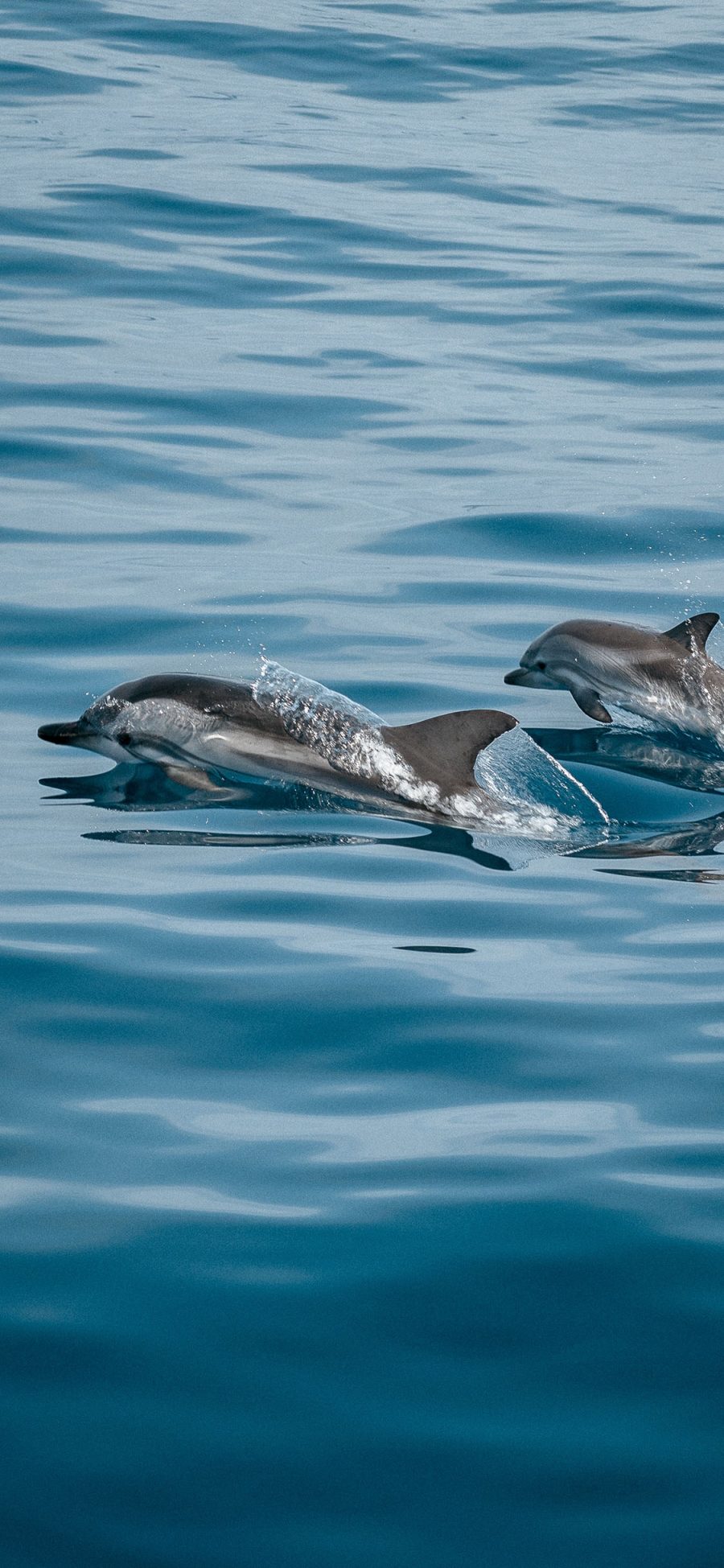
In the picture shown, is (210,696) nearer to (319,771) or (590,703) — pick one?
(319,771)

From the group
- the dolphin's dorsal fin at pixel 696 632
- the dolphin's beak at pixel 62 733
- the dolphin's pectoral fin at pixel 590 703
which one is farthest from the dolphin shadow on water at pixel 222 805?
the dolphin's dorsal fin at pixel 696 632

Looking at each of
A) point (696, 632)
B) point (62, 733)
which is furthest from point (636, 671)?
point (62, 733)

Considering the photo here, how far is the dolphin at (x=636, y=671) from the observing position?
8945 millimetres

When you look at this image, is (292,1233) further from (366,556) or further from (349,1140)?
(366,556)

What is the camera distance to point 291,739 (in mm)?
7449

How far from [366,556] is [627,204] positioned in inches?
510

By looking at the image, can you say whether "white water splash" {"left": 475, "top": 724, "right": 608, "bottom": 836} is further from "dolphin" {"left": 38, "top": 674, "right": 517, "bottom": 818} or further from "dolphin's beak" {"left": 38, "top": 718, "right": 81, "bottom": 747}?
"dolphin's beak" {"left": 38, "top": 718, "right": 81, "bottom": 747}

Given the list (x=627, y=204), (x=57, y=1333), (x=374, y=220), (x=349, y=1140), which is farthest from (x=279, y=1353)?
(x=627, y=204)

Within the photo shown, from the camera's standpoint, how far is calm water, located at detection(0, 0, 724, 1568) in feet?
10.5

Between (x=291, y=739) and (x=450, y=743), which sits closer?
(x=450, y=743)

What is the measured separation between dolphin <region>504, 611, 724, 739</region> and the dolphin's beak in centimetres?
233

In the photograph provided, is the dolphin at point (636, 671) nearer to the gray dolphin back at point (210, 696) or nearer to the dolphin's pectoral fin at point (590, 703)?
Result: the dolphin's pectoral fin at point (590, 703)

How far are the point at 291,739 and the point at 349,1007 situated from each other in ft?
8.30

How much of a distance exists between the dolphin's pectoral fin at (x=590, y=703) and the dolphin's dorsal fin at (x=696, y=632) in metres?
0.49
